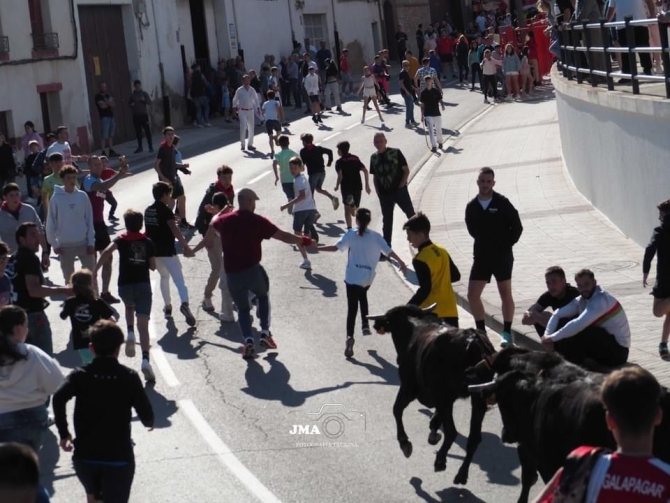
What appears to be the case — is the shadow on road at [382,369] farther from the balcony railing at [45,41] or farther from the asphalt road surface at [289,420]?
the balcony railing at [45,41]

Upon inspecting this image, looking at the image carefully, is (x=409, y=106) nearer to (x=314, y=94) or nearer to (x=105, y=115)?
(x=314, y=94)

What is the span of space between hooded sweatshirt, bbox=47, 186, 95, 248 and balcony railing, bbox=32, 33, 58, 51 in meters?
19.9

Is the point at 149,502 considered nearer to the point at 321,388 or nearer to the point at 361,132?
the point at 321,388

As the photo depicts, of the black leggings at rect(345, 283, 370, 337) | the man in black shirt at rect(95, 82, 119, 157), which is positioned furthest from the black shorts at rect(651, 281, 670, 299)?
the man in black shirt at rect(95, 82, 119, 157)

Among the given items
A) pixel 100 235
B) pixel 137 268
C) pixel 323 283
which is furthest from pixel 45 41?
pixel 137 268

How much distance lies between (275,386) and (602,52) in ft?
34.9

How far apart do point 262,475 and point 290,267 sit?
8.46 metres

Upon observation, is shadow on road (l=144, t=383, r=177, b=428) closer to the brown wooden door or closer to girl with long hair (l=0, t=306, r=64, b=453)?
girl with long hair (l=0, t=306, r=64, b=453)

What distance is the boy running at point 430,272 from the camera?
1046 centimetres

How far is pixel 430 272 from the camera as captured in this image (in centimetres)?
1047

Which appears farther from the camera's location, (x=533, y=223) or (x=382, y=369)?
(x=533, y=223)

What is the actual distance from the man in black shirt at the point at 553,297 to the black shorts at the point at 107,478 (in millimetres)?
3727

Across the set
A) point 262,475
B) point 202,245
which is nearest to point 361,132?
point 202,245

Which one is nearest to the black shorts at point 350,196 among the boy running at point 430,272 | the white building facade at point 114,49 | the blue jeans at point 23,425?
the boy running at point 430,272
